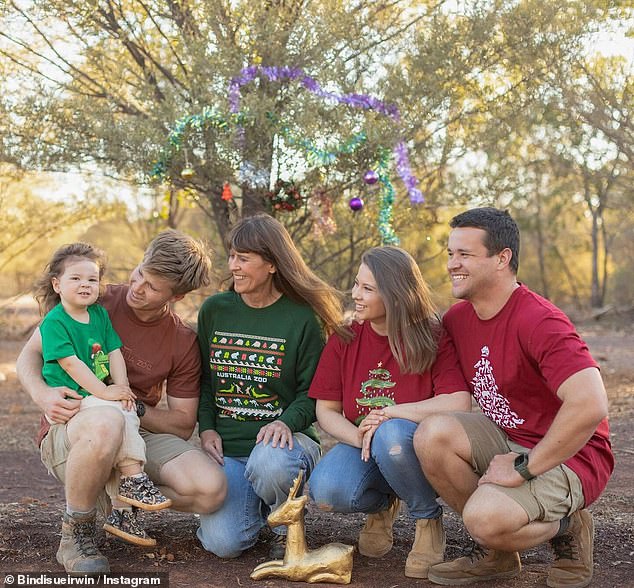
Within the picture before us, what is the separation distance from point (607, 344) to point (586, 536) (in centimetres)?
950

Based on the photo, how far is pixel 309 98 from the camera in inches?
238

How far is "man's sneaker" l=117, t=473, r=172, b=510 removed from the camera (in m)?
3.19

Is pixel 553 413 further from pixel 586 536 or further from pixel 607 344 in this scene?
pixel 607 344

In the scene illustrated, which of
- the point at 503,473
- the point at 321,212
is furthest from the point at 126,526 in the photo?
the point at 321,212

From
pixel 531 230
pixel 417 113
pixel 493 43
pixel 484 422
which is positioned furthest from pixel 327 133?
pixel 531 230

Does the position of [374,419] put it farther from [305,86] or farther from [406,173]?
[406,173]

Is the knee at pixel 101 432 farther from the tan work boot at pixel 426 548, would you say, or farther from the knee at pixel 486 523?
the knee at pixel 486 523

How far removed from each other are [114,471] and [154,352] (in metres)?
0.53

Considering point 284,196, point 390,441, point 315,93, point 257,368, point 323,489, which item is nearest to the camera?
point 390,441

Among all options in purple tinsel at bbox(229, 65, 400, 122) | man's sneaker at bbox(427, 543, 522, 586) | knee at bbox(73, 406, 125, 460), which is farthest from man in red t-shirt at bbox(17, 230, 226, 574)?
purple tinsel at bbox(229, 65, 400, 122)

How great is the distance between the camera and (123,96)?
7.25 metres

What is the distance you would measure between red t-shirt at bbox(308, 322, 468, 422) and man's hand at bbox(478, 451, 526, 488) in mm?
346

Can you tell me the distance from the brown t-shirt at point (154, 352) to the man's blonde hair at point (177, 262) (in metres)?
0.22

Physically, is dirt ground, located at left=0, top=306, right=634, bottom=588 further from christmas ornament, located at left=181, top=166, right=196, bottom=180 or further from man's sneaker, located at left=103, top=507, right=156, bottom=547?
christmas ornament, located at left=181, top=166, right=196, bottom=180
